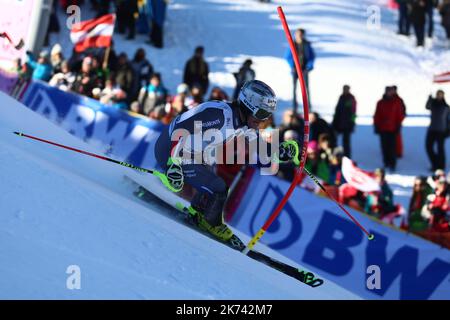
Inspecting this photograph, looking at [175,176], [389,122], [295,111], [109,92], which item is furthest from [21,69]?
[175,176]

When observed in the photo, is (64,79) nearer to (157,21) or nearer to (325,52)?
(157,21)

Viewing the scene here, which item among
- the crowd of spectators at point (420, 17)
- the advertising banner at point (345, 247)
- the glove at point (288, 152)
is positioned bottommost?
the advertising banner at point (345, 247)

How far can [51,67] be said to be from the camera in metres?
15.5

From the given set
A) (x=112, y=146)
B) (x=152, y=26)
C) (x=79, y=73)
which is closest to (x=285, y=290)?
(x=112, y=146)

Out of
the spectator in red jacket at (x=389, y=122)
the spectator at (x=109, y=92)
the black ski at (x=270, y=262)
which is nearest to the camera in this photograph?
the black ski at (x=270, y=262)

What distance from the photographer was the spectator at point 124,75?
15.4 meters

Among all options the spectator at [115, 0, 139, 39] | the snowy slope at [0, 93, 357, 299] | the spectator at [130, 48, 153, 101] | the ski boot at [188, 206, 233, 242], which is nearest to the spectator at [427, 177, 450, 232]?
the snowy slope at [0, 93, 357, 299]

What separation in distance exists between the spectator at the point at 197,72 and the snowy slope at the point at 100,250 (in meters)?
7.38

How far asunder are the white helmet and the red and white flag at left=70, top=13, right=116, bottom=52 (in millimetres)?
7657

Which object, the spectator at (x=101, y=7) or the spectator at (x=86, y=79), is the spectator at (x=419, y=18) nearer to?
the spectator at (x=101, y=7)

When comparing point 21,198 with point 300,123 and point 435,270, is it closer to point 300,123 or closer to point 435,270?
point 435,270

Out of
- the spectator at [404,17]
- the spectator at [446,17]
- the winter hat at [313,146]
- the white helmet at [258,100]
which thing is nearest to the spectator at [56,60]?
the winter hat at [313,146]

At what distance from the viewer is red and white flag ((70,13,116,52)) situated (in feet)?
50.9

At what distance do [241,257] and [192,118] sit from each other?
4.44ft
